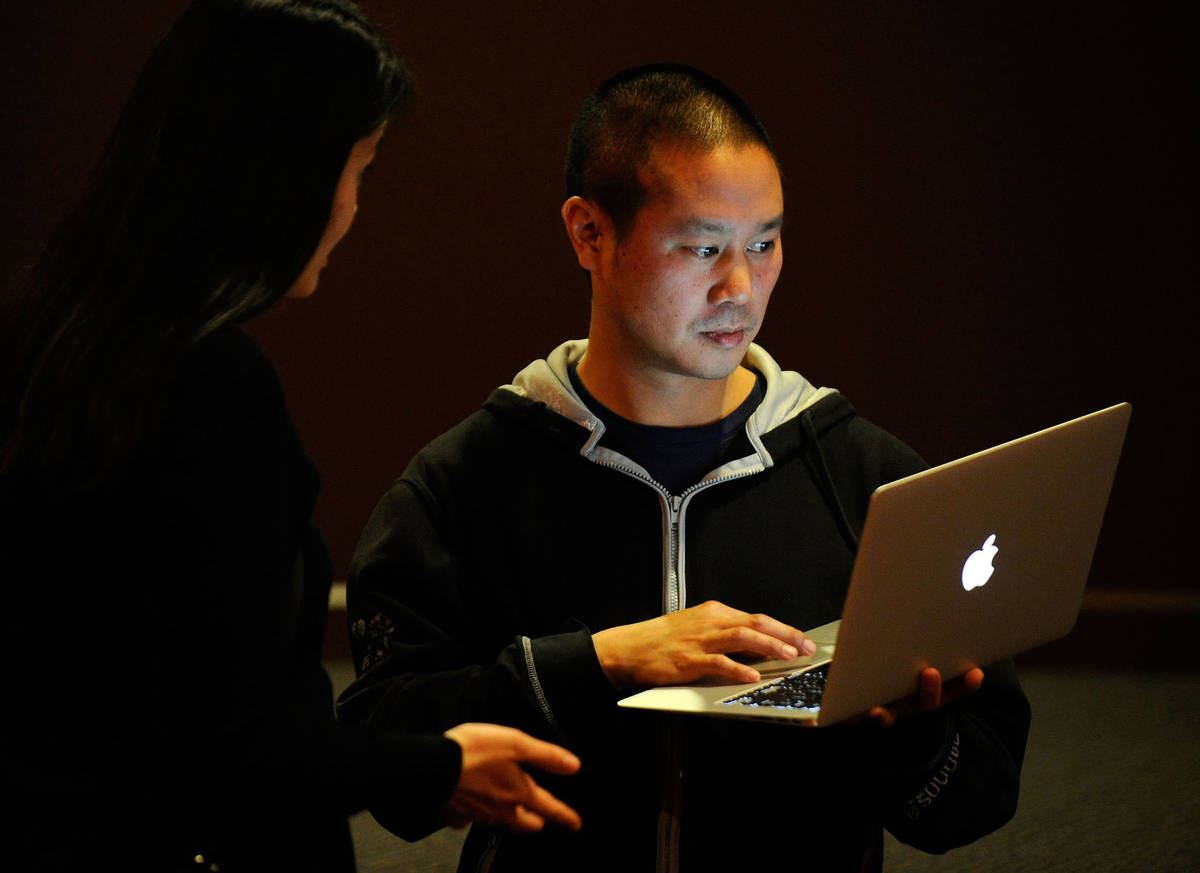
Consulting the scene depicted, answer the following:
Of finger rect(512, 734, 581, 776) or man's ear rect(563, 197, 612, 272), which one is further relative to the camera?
man's ear rect(563, 197, 612, 272)

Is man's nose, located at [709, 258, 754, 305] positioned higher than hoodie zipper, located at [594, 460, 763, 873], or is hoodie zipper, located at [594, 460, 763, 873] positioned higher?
man's nose, located at [709, 258, 754, 305]

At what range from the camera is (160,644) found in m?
0.90

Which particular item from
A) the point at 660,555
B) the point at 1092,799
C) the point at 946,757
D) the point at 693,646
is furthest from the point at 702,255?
the point at 1092,799

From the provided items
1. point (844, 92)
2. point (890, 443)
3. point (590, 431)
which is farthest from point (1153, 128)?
point (590, 431)

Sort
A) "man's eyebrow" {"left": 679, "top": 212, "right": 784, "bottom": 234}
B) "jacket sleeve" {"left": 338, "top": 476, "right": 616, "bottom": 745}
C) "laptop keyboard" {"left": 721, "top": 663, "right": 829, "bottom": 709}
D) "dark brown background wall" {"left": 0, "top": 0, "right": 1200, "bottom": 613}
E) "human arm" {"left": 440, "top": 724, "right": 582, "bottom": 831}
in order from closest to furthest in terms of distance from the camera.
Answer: "human arm" {"left": 440, "top": 724, "right": 582, "bottom": 831}
"laptop keyboard" {"left": 721, "top": 663, "right": 829, "bottom": 709}
"jacket sleeve" {"left": 338, "top": 476, "right": 616, "bottom": 745}
"man's eyebrow" {"left": 679, "top": 212, "right": 784, "bottom": 234}
"dark brown background wall" {"left": 0, "top": 0, "right": 1200, "bottom": 613}

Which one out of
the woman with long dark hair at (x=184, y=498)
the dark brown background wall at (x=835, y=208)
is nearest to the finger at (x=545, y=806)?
the woman with long dark hair at (x=184, y=498)

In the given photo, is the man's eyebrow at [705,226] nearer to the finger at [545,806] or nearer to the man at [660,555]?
the man at [660,555]

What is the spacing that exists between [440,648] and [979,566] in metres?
0.57

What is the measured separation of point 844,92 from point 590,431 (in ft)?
6.86

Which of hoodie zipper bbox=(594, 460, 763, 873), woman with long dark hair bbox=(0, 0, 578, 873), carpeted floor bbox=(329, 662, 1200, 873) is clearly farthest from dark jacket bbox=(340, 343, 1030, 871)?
carpeted floor bbox=(329, 662, 1200, 873)

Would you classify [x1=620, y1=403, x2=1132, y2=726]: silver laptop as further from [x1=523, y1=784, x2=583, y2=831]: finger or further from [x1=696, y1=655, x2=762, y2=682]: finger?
[x1=523, y1=784, x2=583, y2=831]: finger

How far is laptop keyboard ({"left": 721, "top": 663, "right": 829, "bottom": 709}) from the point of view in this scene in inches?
48.1

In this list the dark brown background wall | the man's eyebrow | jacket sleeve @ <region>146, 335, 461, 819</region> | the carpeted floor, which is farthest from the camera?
the dark brown background wall

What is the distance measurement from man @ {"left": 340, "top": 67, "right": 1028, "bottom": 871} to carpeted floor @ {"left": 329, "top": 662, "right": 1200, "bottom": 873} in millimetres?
1308
